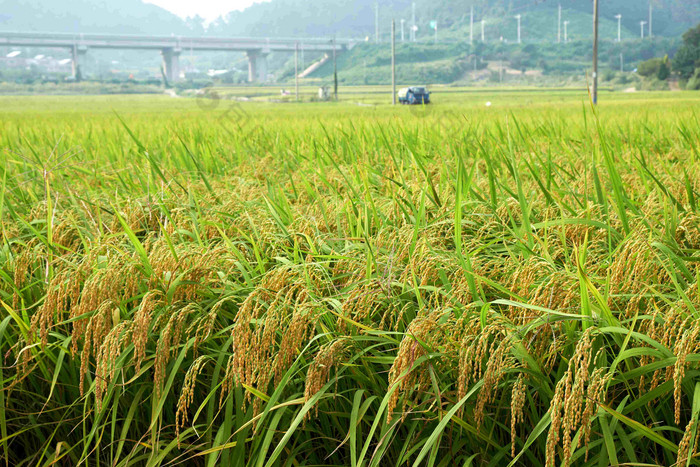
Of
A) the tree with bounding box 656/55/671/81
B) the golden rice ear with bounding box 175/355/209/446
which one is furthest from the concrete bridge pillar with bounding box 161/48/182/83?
the golden rice ear with bounding box 175/355/209/446

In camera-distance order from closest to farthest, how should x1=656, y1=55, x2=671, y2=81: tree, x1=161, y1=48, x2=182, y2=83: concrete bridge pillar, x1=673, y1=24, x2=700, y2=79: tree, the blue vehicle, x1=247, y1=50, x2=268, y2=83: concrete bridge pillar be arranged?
the blue vehicle, x1=673, y1=24, x2=700, y2=79: tree, x1=656, y1=55, x2=671, y2=81: tree, x1=161, y1=48, x2=182, y2=83: concrete bridge pillar, x1=247, y1=50, x2=268, y2=83: concrete bridge pillar

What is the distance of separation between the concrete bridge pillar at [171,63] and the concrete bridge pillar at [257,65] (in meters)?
10.2

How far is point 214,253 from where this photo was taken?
1.64 meters

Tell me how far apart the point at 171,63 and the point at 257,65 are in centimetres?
1259

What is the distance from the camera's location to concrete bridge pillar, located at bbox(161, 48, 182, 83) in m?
78.8

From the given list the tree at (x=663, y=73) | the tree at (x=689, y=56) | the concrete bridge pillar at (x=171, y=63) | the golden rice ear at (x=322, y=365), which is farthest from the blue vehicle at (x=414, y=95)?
the concrete bridge pillar at (x=171, y=63)

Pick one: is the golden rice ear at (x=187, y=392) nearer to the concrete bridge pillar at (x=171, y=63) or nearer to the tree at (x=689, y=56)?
the tree at (x=689, y=56)

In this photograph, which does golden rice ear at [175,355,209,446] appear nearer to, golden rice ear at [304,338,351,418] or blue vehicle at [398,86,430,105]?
golden rice ear at [304,338,351,418]

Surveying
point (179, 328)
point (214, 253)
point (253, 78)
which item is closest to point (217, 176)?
point (214, 253)

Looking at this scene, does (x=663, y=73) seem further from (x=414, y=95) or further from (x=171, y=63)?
(x=171, y=63)

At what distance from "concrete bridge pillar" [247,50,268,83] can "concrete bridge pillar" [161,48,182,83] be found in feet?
33.3

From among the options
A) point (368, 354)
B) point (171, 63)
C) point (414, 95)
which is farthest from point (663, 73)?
point (171, 63)

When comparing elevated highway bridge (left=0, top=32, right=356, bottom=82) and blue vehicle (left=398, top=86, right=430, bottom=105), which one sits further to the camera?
elevated highway bridge (left=0, top=32, right=356, bottom=82)

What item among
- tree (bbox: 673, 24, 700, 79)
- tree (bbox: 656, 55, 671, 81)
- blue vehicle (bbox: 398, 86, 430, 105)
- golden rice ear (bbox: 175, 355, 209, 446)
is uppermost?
tree (bbox: 673, 24, 700, 79)
